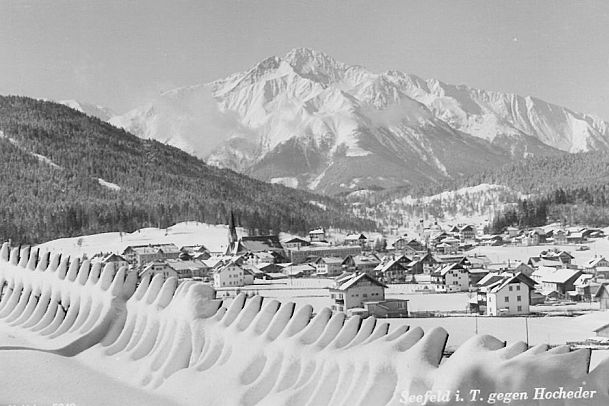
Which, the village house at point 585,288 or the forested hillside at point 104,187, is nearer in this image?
the village house at point 585,288

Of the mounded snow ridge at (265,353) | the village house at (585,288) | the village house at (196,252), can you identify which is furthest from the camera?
the village house at (196,252)

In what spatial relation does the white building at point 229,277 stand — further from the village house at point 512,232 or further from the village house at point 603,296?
the village house at point 512,232

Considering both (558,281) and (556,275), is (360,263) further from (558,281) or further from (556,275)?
(558,281)

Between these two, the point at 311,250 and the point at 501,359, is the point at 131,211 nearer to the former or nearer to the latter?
the point at 311,250

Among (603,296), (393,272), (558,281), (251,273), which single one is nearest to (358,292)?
(603,296)

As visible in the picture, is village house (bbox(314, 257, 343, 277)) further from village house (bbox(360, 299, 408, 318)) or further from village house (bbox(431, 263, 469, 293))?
village house (bbox(360, 299, 408, 318))

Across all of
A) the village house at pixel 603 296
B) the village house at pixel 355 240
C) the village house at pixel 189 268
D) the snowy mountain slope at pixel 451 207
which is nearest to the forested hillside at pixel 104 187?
the village house at pixel 355 240

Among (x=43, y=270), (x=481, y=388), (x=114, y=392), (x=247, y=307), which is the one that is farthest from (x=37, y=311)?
(x=481, y=388)

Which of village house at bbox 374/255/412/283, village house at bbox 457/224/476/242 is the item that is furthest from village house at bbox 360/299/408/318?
village house at bbox 457/224/476/242
